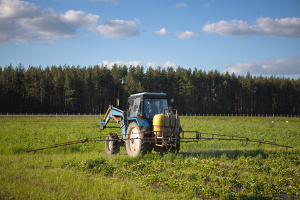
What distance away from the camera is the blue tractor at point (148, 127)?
38.8 feet

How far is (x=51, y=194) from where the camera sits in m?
6.56

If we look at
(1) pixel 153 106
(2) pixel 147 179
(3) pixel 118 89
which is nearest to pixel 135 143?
(1) pixel 153 106

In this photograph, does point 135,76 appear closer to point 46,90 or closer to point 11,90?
point 46,90

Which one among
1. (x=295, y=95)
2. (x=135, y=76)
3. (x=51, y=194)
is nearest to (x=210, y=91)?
(x=135, y=76)

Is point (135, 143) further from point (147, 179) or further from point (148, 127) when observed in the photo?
point (147, 179)

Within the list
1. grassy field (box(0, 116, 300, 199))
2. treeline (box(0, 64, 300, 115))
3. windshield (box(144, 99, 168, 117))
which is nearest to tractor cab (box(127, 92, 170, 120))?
windshield (box(144, 99, 168, 117))

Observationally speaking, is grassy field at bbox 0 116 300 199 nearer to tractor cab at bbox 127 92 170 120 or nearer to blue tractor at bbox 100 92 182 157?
blue tractor at bbox 100 92 182 157

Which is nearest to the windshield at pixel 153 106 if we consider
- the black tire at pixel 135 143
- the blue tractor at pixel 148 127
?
the blue tractor at pixel 148 127

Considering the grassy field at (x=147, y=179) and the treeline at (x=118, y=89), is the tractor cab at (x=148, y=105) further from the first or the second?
the treeline at (x=118, y=89)

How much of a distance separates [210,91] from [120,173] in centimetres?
8360

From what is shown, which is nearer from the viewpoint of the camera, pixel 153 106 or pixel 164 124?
pixel 164 124

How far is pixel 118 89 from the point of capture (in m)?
78.4

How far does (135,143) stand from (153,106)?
2049 mm

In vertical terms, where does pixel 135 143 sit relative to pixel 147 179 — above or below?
above
